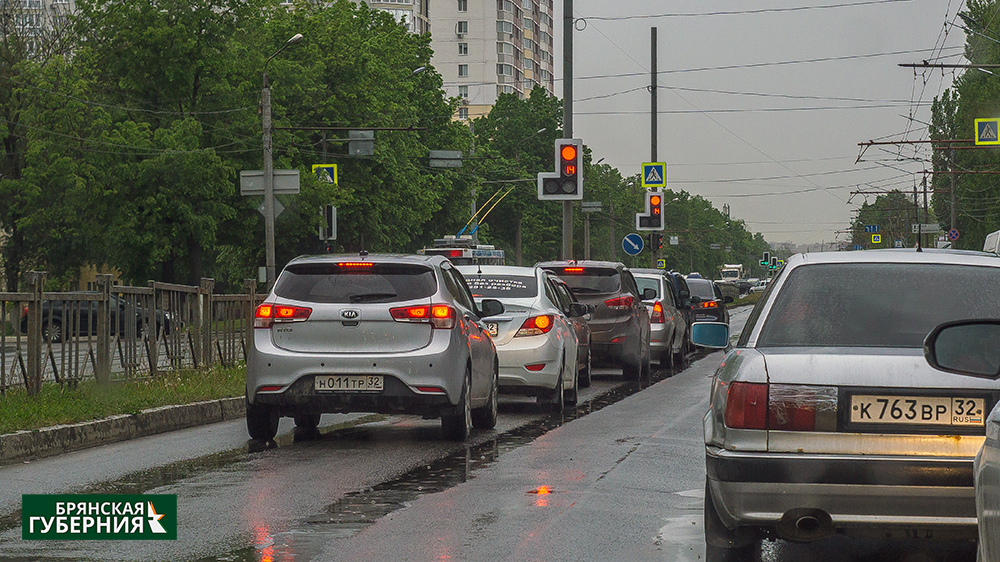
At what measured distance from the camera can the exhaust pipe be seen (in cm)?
563

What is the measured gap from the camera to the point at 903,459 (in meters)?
5.62

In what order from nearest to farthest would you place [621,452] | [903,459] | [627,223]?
[903,459], [621,452], [627,223]

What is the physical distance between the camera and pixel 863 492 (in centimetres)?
561

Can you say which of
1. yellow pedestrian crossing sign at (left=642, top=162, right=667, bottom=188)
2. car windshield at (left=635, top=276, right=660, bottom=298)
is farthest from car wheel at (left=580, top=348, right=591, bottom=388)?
yellow pedestrian crossing sign at (left=642, top=162, right=667, bottom=188)

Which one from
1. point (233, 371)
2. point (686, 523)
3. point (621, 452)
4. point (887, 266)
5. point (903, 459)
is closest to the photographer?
point (903, 459)

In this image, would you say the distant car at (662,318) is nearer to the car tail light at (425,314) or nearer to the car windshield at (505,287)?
the car windshield at (505,287)

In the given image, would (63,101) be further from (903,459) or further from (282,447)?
(903,459)

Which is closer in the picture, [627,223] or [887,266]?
[887,266]

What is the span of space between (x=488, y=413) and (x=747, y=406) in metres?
7.74

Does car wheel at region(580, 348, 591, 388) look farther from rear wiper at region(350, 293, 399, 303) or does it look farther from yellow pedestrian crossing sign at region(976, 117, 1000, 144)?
yellow pedestrian crossing sign at region(976, 117, 1000, 144)

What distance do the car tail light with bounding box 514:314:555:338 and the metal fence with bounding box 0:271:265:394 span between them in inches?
172

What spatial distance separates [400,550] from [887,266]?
263 centimetres

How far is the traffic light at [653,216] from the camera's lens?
3878 centimetres

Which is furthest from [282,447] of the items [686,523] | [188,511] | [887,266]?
[887,266]
